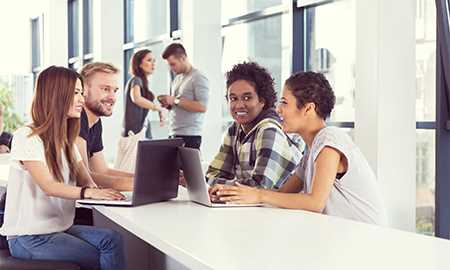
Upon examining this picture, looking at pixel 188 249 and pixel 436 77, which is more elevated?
pixel 436 77

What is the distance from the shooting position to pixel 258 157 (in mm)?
2906

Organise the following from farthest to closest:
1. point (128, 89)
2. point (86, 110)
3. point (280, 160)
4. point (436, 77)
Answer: point (128, 89) < point (436, 77) < point (86, 110) < point (280, 160)

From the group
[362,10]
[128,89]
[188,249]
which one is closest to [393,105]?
[362,10]

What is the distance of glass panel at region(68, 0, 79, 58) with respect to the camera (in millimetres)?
10709

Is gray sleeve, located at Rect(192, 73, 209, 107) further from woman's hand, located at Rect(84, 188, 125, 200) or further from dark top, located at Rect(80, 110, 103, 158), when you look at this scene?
woman's hand, located at Rect(84, 188, 125, 200)

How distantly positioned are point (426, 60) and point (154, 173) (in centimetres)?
197

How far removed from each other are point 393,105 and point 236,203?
159 centimetres

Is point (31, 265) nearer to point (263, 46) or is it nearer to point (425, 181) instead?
point (425, 181)

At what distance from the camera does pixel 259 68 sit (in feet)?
10.5

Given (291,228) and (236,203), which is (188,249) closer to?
(291,228)

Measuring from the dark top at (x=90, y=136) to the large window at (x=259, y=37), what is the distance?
5.40 feet

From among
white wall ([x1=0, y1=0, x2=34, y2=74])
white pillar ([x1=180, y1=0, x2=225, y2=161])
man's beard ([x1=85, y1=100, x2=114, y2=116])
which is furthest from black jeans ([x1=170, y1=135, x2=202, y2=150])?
white wall ([x1=0, y1=0, x2=34, y2=74])

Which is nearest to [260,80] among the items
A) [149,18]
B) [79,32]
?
[149,18]

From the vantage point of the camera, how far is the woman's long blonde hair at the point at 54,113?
2543 mm
